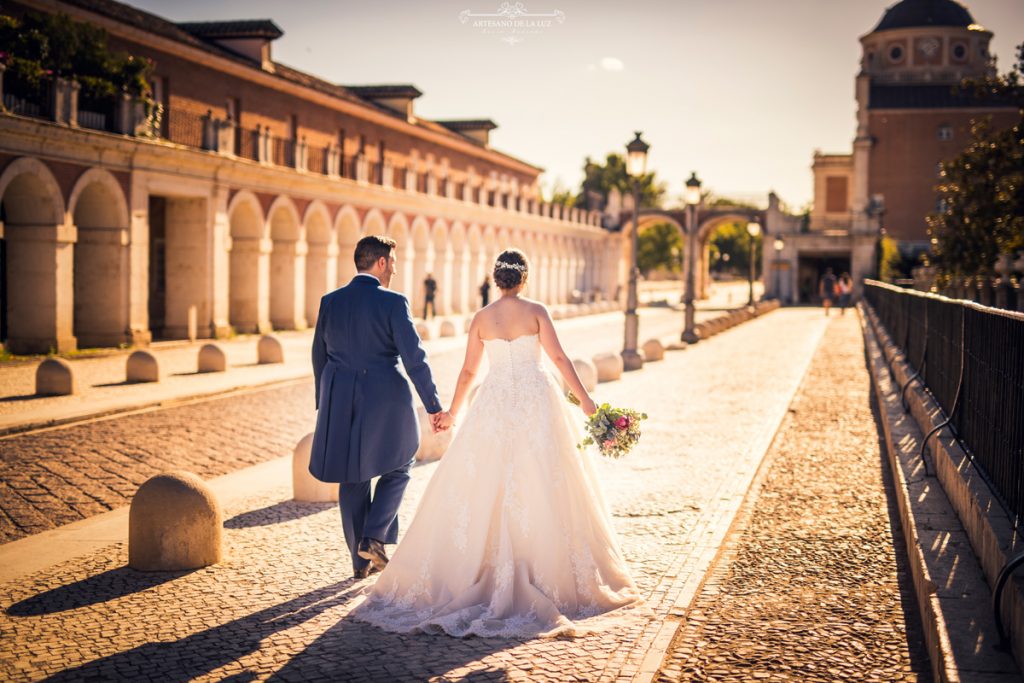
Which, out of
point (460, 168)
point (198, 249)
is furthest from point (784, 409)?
point (460, 168)

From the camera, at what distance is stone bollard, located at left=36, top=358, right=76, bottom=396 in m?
15.5

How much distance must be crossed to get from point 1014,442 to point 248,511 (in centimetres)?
533

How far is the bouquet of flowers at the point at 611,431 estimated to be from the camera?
605cm

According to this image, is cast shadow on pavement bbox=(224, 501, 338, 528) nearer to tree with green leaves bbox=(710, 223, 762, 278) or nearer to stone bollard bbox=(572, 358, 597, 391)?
stone bollard bbox=(572, 358, 597, 391)

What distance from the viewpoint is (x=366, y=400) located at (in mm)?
6066

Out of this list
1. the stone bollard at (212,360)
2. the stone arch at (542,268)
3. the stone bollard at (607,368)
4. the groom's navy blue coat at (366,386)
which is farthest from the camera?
the stone arch at (542,268)

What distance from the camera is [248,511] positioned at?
26.5ft

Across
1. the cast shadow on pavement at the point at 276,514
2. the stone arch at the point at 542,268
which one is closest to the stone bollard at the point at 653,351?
the cast shadow on pavement at the point at 276,514

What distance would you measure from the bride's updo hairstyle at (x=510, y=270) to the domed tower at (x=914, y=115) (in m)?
70.4

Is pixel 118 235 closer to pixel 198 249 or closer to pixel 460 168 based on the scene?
pixel 198 249

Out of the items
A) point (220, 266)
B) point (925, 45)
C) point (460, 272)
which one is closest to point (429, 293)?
point (460, 272)

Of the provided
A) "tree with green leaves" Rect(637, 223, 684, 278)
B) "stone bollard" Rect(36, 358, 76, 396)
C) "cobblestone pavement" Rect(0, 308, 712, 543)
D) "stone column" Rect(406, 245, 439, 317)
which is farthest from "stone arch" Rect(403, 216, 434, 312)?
"tree with green leaves" Rect(637, 223, 684, 278)

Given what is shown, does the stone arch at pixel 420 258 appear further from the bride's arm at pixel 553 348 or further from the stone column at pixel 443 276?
the bride's arm at pixel 553 348

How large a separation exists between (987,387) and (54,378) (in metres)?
13.0
